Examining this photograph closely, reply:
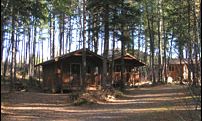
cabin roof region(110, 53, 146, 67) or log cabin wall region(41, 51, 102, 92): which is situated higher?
cabin roof region(110, 53, 146, 67)

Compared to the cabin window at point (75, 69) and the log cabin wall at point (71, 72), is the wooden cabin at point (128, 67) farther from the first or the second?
the cabin window at point (75, 69)

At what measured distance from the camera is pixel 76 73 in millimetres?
37719

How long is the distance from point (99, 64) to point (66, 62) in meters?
3.28

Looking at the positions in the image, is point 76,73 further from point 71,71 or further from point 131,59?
point 131,59

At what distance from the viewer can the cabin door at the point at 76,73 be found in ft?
123

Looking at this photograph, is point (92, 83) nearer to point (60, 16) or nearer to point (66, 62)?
point (66, 62)

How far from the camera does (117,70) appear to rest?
48.1m

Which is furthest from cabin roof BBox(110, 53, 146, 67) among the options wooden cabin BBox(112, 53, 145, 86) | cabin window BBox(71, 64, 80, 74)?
cabin window BBox(71, 64, 80, 74)

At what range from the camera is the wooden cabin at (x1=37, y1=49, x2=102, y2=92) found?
121ft

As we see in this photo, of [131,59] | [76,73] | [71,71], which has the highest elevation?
[131,59]

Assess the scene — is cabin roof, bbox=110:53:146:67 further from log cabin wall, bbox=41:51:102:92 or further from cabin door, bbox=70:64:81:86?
cabin door, bbox=70:64:81:86

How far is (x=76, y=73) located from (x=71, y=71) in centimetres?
50

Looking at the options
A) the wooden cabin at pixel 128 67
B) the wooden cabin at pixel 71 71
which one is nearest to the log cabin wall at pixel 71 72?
the wooden cabin at pixel 71 71

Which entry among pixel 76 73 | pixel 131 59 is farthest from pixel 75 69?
pixel 131 59
